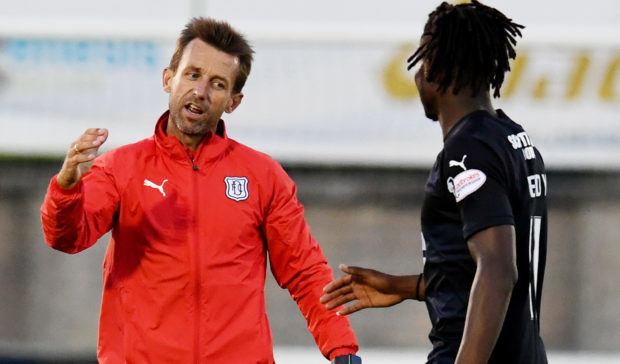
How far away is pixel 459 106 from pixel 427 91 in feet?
0.36

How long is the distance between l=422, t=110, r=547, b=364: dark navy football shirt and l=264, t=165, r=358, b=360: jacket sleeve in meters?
0.90

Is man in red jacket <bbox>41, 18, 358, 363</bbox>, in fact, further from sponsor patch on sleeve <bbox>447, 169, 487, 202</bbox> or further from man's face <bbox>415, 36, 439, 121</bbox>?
sponsor patch on sleeve <bbox>447, 169, 487, 202</bbox>

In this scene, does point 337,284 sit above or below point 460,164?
below

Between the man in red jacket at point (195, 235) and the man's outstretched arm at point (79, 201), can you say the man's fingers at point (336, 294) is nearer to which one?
the man in red jacket at point (195, 235)

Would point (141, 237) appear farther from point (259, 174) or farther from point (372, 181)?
point (372, 181)

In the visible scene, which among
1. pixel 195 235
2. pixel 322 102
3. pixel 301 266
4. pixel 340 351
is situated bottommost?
pixel 322 102

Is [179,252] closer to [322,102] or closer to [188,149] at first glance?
[188,149]

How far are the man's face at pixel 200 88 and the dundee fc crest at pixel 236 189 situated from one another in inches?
7.4

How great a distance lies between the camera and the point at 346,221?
38.2 ft

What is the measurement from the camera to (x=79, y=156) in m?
3.91

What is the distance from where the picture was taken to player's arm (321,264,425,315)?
157 inches

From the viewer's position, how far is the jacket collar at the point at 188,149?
440cm

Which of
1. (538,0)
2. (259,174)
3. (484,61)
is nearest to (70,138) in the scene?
(538,0)

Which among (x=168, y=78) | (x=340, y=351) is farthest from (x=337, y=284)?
(x=168, y=78)
